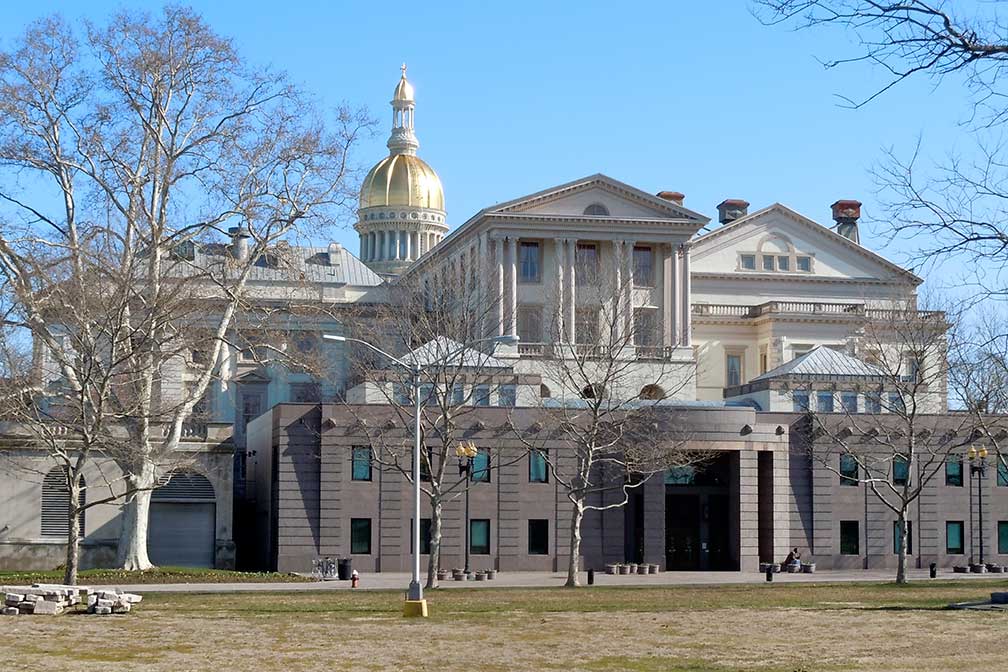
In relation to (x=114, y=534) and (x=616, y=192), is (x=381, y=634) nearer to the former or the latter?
(x=114, y=534)

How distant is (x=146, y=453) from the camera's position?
58.4 metres

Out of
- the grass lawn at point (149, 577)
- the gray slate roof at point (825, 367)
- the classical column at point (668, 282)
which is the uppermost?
the classical column at point (668, 282)

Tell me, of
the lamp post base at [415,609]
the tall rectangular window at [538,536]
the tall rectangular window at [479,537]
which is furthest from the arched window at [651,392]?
the lamp post base at [415,609]

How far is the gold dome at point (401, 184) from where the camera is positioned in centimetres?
16025

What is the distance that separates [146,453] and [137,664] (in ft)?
109

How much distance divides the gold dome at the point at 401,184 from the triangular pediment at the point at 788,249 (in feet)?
174

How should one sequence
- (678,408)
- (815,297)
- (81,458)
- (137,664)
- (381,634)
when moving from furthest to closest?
(815,297) < (678,408) < (81,458) < (381,634) < (137,664)

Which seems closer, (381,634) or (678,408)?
(381,634)

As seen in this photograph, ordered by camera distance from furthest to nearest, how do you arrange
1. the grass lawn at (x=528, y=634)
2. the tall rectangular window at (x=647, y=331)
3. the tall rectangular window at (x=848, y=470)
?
the tall rectangular window at (x=647, y=331), the tall rectangular window at (x=848, y=470), the grass lawn at (x=528, y=634)

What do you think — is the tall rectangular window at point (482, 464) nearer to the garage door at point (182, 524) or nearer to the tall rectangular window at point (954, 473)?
the garage door at point (182, 524)

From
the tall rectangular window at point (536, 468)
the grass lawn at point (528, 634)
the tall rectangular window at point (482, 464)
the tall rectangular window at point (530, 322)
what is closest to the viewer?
the grass lawn at point (528, 634)

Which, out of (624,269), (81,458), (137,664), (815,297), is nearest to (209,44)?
(81,458)

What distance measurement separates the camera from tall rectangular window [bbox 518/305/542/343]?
99250 millimetres

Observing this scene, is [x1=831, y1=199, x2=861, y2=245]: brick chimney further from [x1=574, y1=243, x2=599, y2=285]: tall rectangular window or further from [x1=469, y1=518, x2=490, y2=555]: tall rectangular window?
[x1=469, y1=518, x2=490, y2=555]: tall rectangular window
